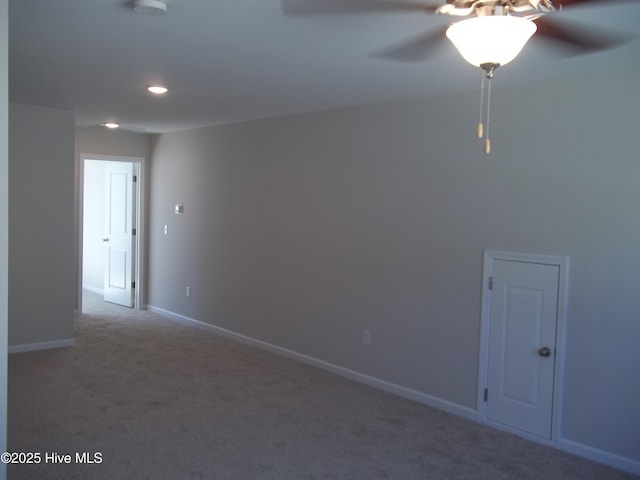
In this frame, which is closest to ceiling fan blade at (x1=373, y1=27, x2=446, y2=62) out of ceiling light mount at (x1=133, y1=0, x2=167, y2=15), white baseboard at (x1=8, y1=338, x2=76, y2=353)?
ceiling light mount at (x1=133, y1=0, x2=167, y2=15)

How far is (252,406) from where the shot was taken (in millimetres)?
4492

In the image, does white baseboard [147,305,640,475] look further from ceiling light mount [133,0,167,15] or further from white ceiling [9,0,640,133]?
ceiling light mount [133,0,167,15]

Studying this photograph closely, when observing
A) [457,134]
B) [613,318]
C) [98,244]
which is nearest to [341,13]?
[457,134]

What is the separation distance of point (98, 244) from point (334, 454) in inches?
273

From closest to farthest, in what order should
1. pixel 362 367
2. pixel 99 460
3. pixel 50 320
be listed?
pixel 99 460 → pixel 362 367 → pixel 50 320

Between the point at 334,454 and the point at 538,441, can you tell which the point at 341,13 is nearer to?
A: the point at 334,454

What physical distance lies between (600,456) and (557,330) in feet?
2.65

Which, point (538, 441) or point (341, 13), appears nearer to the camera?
point (341, 13)

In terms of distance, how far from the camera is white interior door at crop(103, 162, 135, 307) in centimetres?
827

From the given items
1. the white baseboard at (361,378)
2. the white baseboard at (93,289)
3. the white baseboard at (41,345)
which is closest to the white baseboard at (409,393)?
the white baseboard at (361,378)

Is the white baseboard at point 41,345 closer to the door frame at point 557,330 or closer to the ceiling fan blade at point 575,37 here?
the door frame at point 557,330

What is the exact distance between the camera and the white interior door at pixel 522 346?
391 centimetres

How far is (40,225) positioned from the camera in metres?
5.88

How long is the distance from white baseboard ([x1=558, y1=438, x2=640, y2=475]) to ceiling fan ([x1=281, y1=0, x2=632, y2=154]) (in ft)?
7.45
